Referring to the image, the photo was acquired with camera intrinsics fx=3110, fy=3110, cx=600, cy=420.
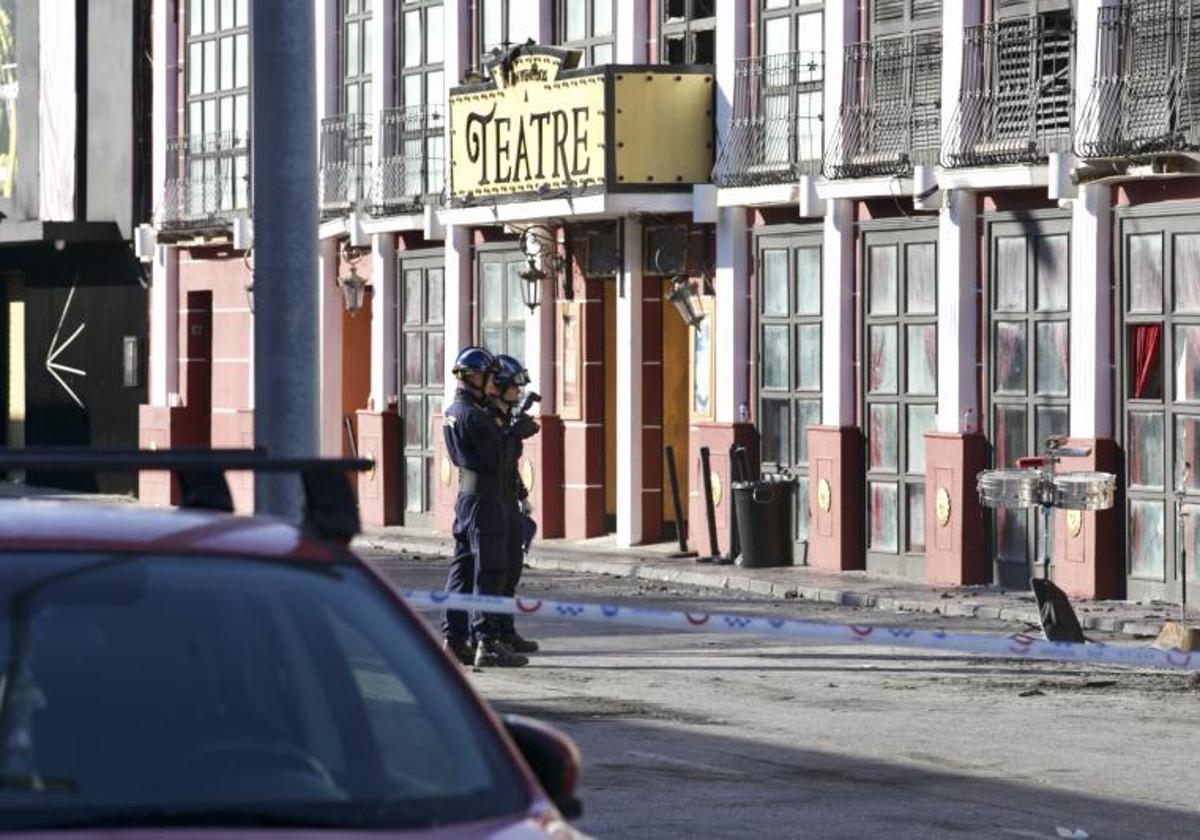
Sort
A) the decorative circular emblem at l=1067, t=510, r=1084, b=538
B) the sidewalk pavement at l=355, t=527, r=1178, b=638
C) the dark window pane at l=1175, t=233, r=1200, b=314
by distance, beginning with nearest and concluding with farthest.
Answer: the sidewalk pavement at l=355, t=527, r=1178, b=638 < the dark window pane at l=1175, t=233, r=1200, b=314 < the decorative circular emblem at l=1067, t=510, r=1084, b=538

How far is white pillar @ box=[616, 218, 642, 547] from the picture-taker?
100 ft

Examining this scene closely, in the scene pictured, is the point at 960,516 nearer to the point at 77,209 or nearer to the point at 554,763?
the point at 554,763

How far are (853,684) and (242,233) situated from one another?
21.7 m

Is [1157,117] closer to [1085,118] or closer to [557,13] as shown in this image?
[1085,118]

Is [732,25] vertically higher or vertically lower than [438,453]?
higher

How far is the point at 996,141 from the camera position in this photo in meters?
24.8

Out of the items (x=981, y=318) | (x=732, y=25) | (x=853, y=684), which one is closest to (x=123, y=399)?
(x=732, y=25)

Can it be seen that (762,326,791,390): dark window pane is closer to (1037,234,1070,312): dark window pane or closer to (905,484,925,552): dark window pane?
(905,484,925,552): dark window pane

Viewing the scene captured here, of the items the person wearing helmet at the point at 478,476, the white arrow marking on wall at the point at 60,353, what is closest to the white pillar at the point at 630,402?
the person wearing helmet at the point at 478,476

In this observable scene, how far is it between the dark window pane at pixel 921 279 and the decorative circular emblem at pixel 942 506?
1.57 metres

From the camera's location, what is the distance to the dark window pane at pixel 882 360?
1054 inches

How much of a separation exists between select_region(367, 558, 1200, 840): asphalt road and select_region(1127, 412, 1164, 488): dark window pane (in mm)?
4378

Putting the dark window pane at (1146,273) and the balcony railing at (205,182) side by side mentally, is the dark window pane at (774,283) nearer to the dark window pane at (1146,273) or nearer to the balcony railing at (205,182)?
the dark window pane at (1146,273)

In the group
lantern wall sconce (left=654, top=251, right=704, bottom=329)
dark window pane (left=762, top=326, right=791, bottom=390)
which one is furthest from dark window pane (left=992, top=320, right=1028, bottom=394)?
lantern wall sconce (left=654, top=251, right=704, bottom=329)
